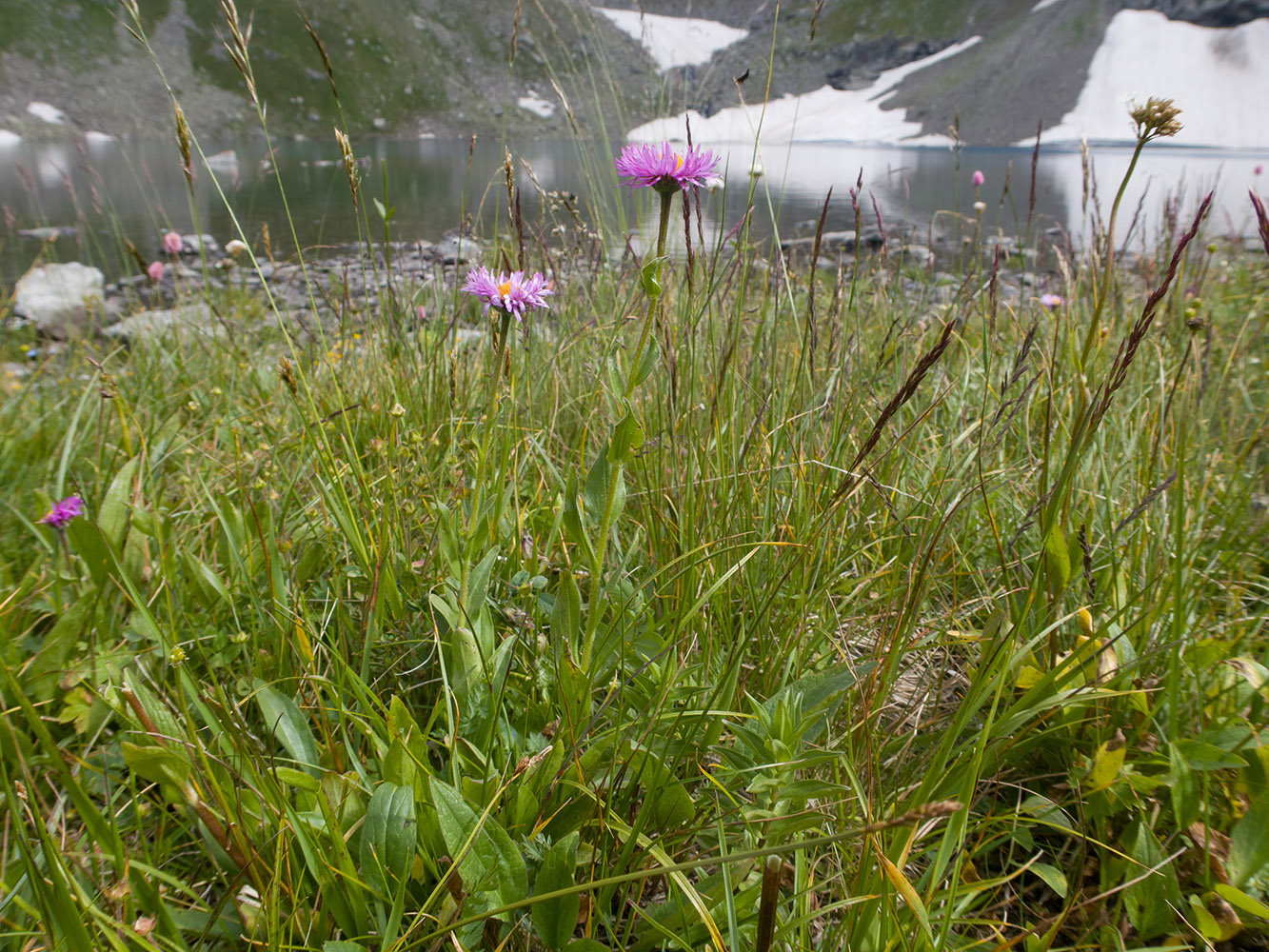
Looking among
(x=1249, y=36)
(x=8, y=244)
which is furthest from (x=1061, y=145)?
(x=8, y=244)

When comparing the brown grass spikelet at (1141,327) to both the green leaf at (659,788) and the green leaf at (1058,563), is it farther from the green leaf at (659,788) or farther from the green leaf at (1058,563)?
the green leaf at (659,788)

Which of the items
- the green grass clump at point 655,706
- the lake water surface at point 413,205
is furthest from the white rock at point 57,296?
the green grass clump at point 655,706

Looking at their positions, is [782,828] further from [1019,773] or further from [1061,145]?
[1061,145]

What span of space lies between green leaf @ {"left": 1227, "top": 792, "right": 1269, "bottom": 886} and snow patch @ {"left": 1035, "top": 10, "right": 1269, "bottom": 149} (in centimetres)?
6076

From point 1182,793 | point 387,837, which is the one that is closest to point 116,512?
point 387,837

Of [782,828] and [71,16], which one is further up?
[71,16]

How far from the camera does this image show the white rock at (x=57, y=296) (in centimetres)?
441

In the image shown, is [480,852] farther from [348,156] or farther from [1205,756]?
[348,156]

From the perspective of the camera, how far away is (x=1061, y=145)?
45.1 meters

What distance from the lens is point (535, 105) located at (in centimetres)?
6869

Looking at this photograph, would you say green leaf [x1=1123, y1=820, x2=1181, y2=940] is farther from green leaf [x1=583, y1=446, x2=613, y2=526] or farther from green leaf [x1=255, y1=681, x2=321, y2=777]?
green leaf [x1=255, y1=681, x2=321, y2=777]

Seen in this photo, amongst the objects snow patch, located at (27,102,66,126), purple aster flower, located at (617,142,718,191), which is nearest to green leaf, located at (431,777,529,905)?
purple aster flower, located at (617,142,718,191)

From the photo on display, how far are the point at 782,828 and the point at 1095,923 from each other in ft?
1.10

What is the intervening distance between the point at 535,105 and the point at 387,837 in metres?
78.1
